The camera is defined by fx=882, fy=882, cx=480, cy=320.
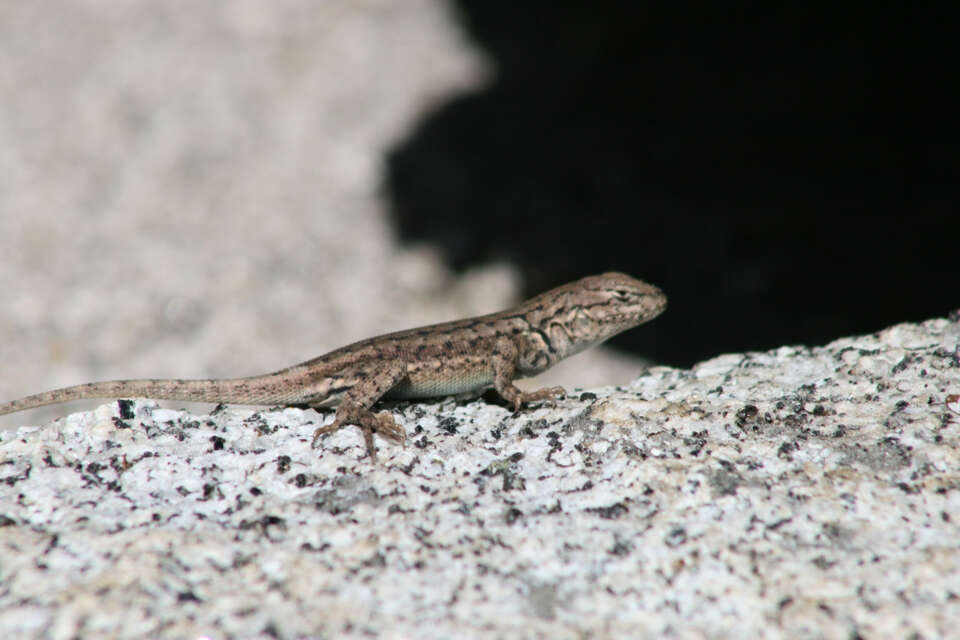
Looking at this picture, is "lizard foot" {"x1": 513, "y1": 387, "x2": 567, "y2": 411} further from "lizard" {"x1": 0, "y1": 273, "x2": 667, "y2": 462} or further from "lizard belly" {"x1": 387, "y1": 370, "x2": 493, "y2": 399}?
"lizard belly" {"x1": 387, "y1": 370, "x2": 493, "y2": 399}

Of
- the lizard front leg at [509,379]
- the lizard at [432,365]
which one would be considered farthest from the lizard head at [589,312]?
the lizard front leg at [509,379]

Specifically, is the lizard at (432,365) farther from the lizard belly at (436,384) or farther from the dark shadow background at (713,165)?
the dark shadow background at (713,165)

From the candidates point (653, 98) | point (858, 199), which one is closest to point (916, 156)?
point (858, 199)

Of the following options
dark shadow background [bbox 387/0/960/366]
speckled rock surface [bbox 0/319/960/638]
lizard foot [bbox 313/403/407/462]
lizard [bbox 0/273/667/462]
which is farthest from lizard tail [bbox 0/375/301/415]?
dark shadow background [bbox 387/0/960/366]

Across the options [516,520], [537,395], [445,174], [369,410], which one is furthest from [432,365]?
[445,174]

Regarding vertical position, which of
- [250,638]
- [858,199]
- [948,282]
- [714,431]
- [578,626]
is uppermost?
[858,199]

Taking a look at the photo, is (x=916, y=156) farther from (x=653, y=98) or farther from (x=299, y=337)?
(x=299, y=337)
